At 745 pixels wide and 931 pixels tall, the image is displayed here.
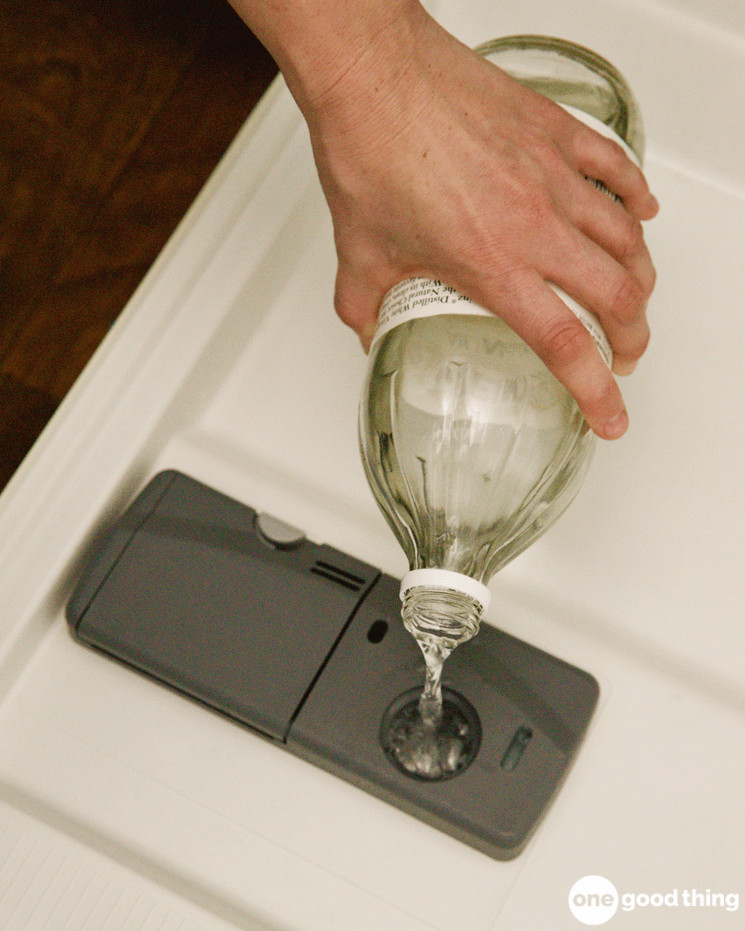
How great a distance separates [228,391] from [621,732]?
30cm

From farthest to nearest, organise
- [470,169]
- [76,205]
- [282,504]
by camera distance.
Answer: [76,205] → [282,504] → [470,169]

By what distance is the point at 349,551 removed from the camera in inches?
20.8

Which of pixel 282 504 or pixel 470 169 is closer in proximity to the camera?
pixel 470 169

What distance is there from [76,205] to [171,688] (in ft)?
1.70

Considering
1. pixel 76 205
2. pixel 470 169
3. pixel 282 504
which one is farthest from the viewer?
pixel 76 205

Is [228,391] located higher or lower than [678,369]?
lower

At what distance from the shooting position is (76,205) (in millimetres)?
846

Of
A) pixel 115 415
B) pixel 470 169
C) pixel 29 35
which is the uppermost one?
pixel 29 35

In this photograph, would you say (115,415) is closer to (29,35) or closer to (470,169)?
(470,169)

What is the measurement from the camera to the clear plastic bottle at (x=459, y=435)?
437mm

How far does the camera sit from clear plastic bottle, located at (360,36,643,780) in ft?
1.43

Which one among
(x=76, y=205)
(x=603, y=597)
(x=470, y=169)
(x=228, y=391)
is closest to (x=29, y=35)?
(x=76, y=205)

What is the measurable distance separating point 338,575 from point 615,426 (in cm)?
17

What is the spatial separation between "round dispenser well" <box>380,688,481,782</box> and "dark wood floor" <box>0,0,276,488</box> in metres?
0.42
